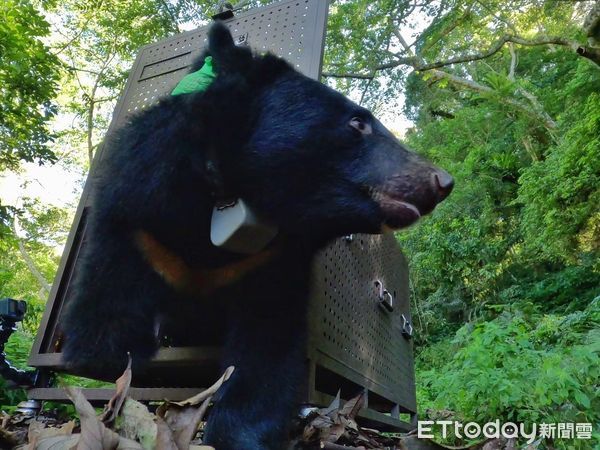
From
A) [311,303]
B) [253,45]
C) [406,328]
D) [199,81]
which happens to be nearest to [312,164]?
[199,81]

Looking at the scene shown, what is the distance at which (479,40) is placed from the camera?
693 inches

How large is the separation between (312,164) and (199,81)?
0.49 meters

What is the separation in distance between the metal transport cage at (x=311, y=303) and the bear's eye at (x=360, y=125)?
0.66m

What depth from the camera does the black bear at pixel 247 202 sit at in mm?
1620

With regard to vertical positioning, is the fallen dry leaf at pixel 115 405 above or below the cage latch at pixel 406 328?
below

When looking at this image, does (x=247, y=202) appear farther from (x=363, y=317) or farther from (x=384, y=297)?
(x=384, y=297)

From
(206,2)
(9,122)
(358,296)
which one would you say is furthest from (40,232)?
(358,296)

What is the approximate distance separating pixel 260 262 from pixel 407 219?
550 millimetres

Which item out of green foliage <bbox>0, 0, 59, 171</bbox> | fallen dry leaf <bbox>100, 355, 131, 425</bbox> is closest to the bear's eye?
A: fallen dry leaf <bbox>100, 355, 131, 425</bbox>

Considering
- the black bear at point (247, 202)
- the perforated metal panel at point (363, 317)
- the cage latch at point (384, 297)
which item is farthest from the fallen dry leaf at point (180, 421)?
the cage latch at point (384, 297)

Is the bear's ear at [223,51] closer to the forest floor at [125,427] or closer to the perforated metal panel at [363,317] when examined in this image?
the perforated metal panel at [363,317]

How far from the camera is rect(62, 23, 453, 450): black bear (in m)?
1.62

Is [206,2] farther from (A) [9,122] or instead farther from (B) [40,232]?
(B) [40,232]

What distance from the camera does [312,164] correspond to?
1.65m
